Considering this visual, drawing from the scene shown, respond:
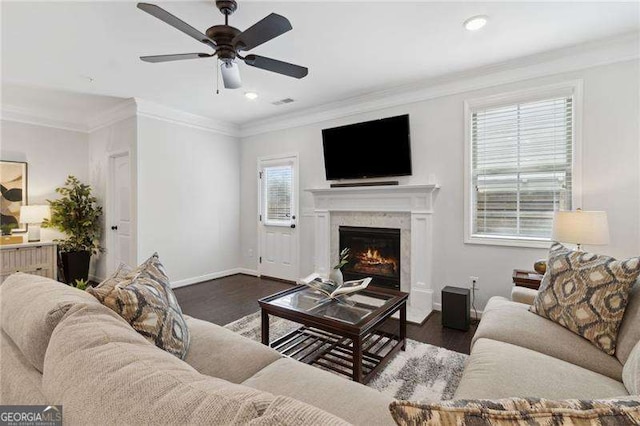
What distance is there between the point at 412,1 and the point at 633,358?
241 cm

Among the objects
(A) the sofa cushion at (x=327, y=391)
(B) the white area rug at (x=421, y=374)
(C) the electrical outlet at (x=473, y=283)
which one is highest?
(A) the sofa cushion at (x=327, y=391)

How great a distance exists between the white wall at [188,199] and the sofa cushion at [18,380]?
3453 mm

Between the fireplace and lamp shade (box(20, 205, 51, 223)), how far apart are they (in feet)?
14.4

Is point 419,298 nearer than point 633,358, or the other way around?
point 633,358

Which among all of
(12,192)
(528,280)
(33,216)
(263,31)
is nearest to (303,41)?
(263,31)

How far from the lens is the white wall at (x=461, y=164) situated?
2.66 metres

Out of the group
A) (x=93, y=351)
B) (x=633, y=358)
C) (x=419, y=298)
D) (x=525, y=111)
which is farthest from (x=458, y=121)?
(x=93, y=351)

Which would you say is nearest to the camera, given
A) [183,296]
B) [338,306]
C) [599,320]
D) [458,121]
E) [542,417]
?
[542,417]

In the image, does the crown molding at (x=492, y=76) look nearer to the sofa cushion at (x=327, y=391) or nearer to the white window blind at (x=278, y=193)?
the white window blind at (x=278, y=193)

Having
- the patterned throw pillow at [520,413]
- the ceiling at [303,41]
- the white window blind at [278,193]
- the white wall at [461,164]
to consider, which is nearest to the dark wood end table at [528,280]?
the white wall at [461,164]

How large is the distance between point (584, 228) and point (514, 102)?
152 cm

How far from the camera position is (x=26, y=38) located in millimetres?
2584

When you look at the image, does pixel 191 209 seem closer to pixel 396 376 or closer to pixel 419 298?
pixel 419 298

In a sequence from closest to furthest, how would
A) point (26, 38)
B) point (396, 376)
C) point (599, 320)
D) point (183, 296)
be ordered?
point (599, 320)
point (396, 376)
point (26, 38)
point (183, 296)
